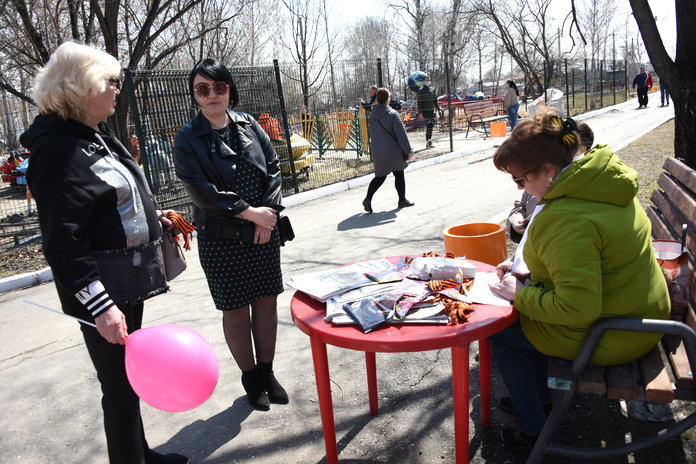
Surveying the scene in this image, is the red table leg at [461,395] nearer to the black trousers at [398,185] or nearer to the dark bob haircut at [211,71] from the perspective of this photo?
the dark bob haircut at [211,71]

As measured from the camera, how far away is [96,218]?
197 centimetres

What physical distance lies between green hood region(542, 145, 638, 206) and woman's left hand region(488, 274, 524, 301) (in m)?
0.47

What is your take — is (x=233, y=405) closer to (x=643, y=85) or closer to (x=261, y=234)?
(x=261, y=234)

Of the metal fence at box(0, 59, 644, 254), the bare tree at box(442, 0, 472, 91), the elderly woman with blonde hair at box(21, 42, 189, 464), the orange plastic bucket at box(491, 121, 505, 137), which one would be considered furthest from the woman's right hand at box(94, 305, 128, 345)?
the bare tree at box(442, 0, 472, 91)

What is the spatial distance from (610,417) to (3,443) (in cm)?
331

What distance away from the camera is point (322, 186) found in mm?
10469

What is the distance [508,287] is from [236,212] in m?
1.42

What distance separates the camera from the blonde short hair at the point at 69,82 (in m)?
1.88

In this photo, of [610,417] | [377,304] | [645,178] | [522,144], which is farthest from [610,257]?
[645,178]

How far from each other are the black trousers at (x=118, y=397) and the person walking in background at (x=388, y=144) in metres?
5.63

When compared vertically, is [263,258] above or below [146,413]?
above

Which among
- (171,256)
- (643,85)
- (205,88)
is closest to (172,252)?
(171,256)

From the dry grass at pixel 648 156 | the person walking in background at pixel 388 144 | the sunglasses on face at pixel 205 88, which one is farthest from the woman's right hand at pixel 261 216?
the dry grass at pixel 648 156

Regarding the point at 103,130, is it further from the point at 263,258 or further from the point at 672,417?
the point at 672,417
